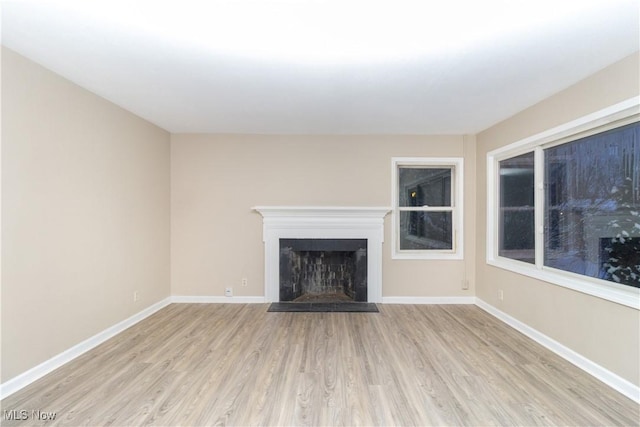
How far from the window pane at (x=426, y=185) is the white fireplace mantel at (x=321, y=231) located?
1.70ft

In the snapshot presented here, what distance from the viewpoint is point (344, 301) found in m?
4.06

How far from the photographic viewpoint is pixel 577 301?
2.48m

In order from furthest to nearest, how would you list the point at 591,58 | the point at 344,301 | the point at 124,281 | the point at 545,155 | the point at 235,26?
1. the point at 344,301
2. the point at 124,281
3. the point at 545,155
4. the point at 591,58
5. the point at 235,26

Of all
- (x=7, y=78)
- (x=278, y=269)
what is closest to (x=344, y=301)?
(x=278, y=269)

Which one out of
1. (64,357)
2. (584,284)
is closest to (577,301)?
(584,284)

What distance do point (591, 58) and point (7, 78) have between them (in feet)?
13.8

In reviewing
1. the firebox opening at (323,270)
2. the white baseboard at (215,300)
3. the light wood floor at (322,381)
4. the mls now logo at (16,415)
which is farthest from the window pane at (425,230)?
the mls now logo at (16,415)

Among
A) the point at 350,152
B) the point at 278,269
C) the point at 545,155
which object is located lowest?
the point at 278,269

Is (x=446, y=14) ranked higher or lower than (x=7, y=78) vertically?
higher

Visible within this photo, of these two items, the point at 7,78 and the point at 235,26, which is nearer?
the point at 235,26

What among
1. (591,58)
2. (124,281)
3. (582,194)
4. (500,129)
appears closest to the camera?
(591,58)

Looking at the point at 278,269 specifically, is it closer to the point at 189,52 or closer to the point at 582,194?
the point at 189,52

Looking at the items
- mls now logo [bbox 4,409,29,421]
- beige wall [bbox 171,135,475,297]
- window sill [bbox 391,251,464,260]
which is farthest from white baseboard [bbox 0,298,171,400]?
window sill [bbox 391,251,464,260]

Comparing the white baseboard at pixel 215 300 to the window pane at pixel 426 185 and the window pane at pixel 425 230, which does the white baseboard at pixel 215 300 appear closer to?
the window pane at pixel 425 230
